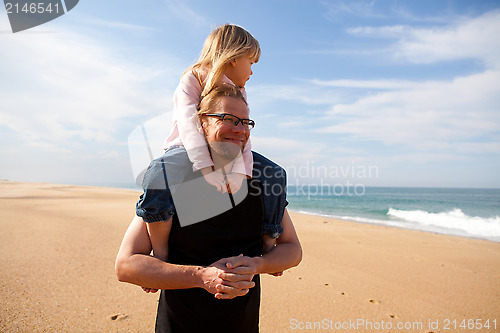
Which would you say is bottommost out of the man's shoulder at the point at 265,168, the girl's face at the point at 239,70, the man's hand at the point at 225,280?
the man's hand at the point at 225,280

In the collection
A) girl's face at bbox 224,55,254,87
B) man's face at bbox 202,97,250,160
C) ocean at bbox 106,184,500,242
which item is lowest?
ocean at bbox 106,184,500,242

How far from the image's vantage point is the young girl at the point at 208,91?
1.24 metres

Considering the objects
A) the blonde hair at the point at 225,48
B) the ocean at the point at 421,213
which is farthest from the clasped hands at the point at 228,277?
the ocean at the point at 421,213

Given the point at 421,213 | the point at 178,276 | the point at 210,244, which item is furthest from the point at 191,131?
the point at 421,213

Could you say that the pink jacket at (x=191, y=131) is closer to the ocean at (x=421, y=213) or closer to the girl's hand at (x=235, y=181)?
the girl's hand at (x=235, y=181)

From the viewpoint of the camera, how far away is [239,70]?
66.8 inches

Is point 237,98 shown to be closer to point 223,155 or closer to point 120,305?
point 223,155

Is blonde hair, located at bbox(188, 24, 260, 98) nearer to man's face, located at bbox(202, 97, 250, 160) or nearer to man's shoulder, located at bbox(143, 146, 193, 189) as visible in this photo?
man's face, located at bbox(202, 97, 250, 160)

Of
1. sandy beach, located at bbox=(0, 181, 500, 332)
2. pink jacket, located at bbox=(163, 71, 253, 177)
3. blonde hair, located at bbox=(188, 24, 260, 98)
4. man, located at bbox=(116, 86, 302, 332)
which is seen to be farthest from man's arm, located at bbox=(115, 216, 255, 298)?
sandy beach, located at bbox=(0, 181, 500, 332)

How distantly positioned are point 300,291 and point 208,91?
4059 mm

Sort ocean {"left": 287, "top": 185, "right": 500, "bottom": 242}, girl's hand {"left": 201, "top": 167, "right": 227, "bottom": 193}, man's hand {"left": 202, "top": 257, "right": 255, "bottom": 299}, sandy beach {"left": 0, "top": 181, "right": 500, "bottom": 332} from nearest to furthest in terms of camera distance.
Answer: man's hand {"left": 202, "top": 257, "right": 255, "bottom": 299} < girl's hand {"left": 201, "top": 167, "right": 227, "bottom": 193} < sandy beach {"left": 0, "top": 181, "right": 500, "bottom": 332} < ocean {"left": 287, "top": 185, "right": 500, "bottom": 242}

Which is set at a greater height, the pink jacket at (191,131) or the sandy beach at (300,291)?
the pink jacket at (191,131)

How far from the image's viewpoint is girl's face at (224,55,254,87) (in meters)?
1.66

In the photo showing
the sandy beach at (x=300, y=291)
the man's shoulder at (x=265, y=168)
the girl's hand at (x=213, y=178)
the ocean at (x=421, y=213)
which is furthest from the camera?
the ocean at (x=421, y=213)
